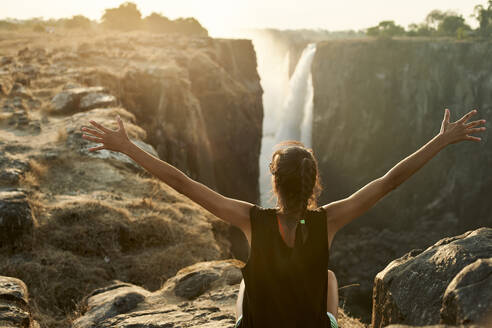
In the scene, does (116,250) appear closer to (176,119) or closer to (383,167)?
Result: (176,119)

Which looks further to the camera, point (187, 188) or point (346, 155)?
point (346, 155)

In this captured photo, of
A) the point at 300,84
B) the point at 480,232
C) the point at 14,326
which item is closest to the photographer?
the point at 480,232

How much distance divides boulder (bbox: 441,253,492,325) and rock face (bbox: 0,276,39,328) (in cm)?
372

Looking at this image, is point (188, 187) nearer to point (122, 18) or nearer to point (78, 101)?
point (78, 101)

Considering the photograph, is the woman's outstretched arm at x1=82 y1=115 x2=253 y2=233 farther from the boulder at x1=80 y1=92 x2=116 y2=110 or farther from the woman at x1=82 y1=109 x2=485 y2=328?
the boulder at x1=80 y1=92 x2=116 y2=110

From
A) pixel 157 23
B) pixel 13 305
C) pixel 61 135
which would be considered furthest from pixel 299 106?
pixel 13 305

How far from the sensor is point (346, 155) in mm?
41375

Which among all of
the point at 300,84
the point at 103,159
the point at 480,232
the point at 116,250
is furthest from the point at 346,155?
the point at 480,232

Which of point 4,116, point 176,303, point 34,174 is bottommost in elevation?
point 176,303

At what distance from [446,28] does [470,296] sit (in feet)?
184

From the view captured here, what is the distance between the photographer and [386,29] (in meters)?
56.0

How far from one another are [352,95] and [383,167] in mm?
7187

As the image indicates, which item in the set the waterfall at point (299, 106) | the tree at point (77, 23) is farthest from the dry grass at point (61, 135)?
the tree at point (77, 23)

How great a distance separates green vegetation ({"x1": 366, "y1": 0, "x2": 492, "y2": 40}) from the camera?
1639 inches
